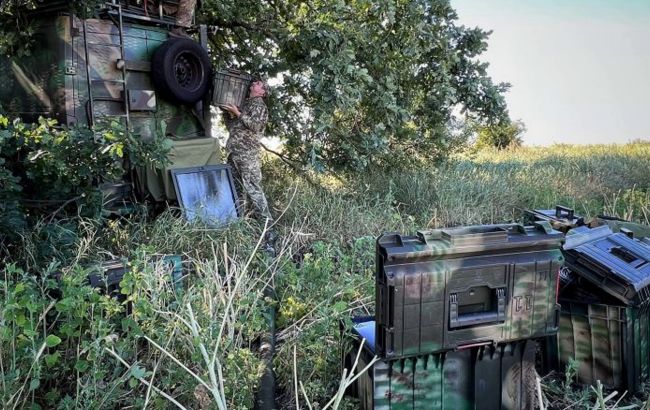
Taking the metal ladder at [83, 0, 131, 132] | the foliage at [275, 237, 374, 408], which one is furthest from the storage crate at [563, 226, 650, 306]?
the metal ladder at [83, 0, 131, 132]

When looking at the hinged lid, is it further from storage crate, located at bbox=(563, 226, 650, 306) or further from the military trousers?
the military trousers

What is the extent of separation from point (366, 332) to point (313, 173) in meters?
5.04

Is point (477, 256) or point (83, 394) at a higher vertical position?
point (477, 256)

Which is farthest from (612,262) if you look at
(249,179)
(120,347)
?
(249,179)

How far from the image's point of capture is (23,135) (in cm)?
435

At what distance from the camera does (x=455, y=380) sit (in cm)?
291

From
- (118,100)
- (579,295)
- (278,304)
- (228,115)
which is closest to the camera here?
(579,295)

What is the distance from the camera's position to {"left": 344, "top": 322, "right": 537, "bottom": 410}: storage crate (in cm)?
279

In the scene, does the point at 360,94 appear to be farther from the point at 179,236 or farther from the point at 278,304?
the point at 278,304

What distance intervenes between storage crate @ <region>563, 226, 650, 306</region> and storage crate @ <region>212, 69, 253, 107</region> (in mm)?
4232

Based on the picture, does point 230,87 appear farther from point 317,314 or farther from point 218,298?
point 218,298

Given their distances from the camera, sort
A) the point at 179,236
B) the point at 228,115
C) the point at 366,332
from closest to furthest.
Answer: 1. the point at 366,332
2. the point at 179,236
3. the point at 228,115

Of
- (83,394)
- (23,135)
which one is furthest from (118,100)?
(83,394)

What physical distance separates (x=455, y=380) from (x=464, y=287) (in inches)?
20.9
